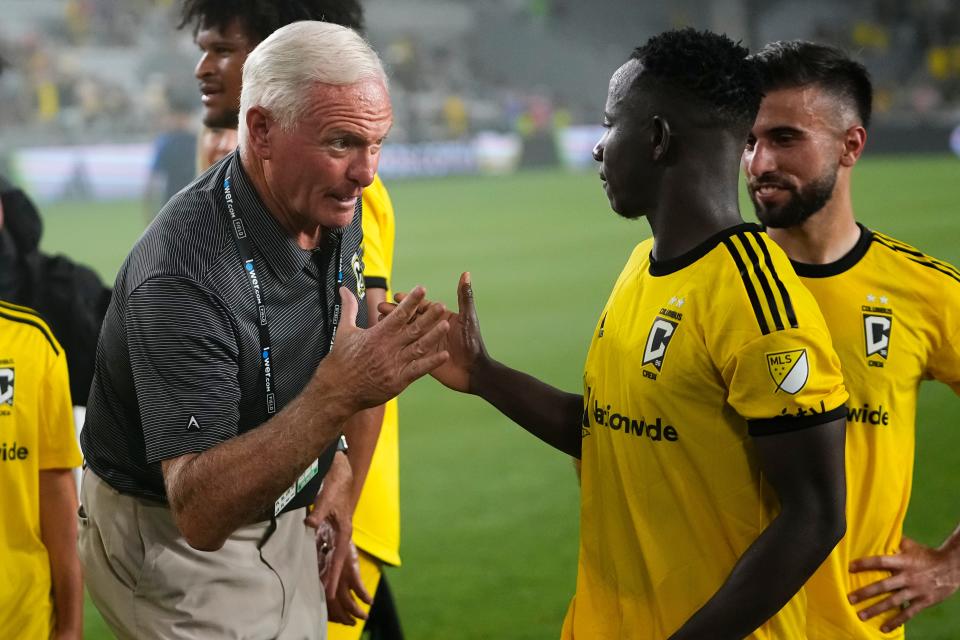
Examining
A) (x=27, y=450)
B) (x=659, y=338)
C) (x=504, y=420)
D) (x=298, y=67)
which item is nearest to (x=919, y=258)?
(x=659, y=338)

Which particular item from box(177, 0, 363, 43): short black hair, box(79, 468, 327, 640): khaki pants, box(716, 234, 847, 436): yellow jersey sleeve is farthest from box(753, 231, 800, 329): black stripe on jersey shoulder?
box(177, 0, 363, 43): short black hair

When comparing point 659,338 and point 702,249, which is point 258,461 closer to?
point 659,338

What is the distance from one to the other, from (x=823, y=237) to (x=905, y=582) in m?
0.77

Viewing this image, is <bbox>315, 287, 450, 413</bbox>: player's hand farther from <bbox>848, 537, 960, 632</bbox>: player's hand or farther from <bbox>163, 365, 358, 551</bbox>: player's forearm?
<bbox>848, 537, 960, 632</bbox>: player's hand

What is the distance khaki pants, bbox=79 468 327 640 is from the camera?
225cm

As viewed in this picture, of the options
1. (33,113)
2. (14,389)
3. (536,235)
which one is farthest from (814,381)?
(33,113)

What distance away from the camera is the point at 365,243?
9.59 ft

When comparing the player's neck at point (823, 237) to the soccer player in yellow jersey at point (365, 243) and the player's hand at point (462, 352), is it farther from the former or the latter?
the soccer player in yellow jersey at point (365, 243)

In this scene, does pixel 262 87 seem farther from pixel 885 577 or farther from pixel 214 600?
pixel 885 577

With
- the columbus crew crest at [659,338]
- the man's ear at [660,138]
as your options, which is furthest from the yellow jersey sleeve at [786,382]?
the man's ear at [660,138]

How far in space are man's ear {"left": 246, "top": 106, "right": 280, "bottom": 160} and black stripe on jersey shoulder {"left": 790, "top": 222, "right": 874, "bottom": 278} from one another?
1.18m

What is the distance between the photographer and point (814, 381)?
1.76 meters

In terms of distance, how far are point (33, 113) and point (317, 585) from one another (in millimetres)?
22681

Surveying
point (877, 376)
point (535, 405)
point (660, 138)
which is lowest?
point (535, 405)
